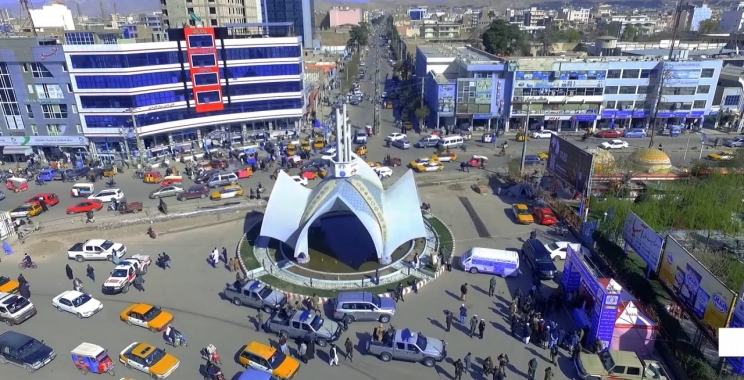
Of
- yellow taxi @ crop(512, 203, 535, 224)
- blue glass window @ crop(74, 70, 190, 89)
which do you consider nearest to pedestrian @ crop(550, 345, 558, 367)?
yellow taxi @ crop(512, 203, 535, 224)

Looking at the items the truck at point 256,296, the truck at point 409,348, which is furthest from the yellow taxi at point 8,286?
the truck at point 409,348

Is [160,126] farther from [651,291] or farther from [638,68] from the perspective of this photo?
[638,68]

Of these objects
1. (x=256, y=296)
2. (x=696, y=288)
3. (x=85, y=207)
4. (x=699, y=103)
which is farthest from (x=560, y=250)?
(x=699, y=103)

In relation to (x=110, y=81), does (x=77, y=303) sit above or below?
below

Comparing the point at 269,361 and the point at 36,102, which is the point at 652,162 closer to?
the point at 269,361

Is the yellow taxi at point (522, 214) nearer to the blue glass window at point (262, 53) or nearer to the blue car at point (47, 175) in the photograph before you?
the blue glass window at point (262, 53)

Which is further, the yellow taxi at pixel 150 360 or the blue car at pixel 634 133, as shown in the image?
the blue car at pixel 634 133
